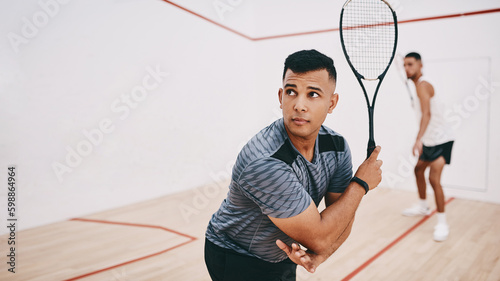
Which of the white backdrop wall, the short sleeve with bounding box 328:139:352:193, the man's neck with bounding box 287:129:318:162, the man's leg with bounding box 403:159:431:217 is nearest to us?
the man's neck with bounding box 287:129:318:162

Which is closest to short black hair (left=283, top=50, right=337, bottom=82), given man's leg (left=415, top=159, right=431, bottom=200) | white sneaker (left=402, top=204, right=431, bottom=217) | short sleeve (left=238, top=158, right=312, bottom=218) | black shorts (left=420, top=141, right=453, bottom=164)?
short sleeve (left=238, top=158, right=312, bottom=218)

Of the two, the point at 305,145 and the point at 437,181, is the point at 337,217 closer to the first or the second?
the point at 305,145

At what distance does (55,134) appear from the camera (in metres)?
3.15

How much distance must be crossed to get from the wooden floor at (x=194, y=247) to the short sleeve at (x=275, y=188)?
1.36 m

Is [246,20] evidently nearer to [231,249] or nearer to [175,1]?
[175,1]

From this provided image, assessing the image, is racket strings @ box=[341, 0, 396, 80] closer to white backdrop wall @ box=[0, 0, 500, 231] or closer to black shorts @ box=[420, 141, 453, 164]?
white backdrop wall @ box=[0, 0, 500, 231]

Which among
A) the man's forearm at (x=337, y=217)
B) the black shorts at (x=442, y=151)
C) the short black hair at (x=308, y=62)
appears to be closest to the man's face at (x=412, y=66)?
the black shorts at (x=442, y=151)

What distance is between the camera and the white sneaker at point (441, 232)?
8.79 feet

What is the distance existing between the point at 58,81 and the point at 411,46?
341 cm

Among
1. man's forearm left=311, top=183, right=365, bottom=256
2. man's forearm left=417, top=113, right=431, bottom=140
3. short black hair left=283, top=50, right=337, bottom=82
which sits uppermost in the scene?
short black hair left=283, top=50, right=337, bottom=82

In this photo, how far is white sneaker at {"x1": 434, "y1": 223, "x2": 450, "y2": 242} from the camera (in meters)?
2.68

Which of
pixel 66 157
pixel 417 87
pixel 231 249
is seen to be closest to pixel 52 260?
pixel 66 157

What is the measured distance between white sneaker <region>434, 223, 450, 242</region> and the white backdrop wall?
1.33 metres

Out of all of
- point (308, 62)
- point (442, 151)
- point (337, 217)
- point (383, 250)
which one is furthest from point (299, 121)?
point (442, 151)
